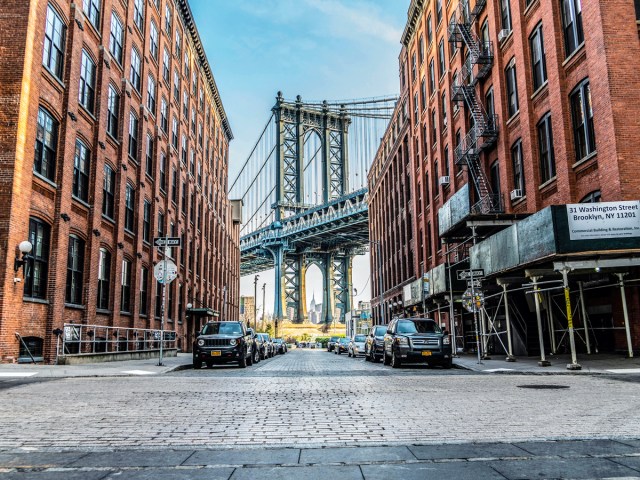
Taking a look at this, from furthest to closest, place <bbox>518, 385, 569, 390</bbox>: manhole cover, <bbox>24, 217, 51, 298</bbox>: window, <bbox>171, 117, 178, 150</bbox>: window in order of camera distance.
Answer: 1. <bbox>171, 117, 178, 150</bbox>: window
2. <bbox>24, 217, 51, 298</bbox>: window
3. <bbox>518, 385, 569, 390</bbox>: manhole cover

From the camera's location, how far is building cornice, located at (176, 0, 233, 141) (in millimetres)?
42584

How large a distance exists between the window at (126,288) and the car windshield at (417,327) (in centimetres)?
1370

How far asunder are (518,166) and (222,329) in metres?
14.9

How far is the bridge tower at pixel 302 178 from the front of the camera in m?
100

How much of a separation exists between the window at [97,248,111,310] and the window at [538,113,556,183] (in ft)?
61.5

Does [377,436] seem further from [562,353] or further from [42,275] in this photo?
[562,353]

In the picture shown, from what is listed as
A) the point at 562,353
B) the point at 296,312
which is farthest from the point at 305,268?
the point at 562,353

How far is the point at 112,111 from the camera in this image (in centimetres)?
2655

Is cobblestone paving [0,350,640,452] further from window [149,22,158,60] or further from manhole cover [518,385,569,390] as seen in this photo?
window [149,22,158,60]

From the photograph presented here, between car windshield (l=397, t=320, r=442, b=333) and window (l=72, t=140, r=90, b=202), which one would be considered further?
window (l=72, t=140, r=90, b=202)

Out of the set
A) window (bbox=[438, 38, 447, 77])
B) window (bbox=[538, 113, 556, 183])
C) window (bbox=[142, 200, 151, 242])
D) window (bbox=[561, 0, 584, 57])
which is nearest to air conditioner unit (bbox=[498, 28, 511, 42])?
window (bbox=[561, 0, 584, 57])

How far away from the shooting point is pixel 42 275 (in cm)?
1925

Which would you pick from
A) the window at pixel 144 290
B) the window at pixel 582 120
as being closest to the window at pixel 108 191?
the window at pixel 144 290

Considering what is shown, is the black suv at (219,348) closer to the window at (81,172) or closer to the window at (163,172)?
the window at (81,172)
